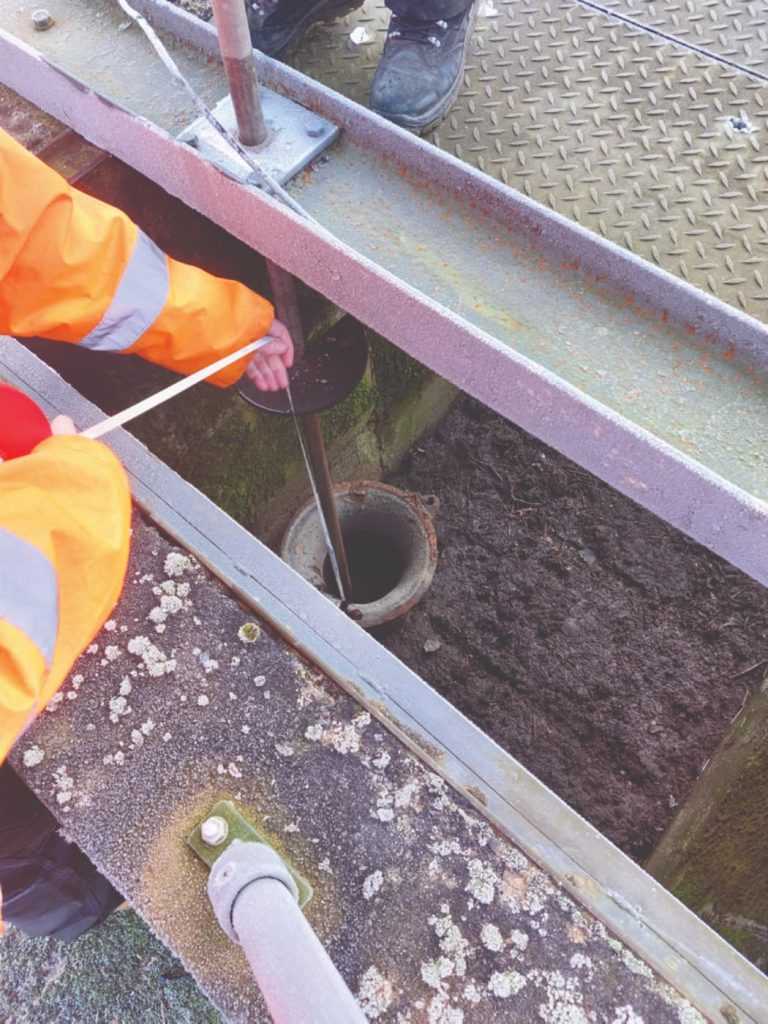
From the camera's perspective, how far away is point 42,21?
2371 mm

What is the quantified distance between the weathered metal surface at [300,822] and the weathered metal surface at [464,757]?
0.10 feet

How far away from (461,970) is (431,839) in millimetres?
221

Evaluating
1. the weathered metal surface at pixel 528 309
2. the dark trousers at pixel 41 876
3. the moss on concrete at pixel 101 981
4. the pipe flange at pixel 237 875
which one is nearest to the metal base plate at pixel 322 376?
the weathered metal surface at pixel 528 309

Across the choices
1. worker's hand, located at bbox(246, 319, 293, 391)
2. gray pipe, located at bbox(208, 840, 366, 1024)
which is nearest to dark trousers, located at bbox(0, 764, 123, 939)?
gray pipe, located at bbox(208, 840, 366, 1024)

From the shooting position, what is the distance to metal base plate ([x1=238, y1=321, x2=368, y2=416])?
2510mm

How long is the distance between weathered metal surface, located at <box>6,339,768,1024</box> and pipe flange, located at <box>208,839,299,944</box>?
378mm

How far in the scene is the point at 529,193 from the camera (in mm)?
2248

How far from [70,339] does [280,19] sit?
1254 millimetres

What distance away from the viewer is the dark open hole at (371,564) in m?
3.66

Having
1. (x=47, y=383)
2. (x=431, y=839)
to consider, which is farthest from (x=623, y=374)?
(x=47, y=383)

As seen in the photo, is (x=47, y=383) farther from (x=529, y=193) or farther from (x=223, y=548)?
(x=529, y=193)

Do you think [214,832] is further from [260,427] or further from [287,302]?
[260,427]

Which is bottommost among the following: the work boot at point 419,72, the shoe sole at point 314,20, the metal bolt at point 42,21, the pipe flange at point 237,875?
the pipe flange at point 237,875

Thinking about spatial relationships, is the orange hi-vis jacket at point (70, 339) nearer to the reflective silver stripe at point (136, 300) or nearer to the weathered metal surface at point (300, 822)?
the reflective silver stripe at point (136, 300)
